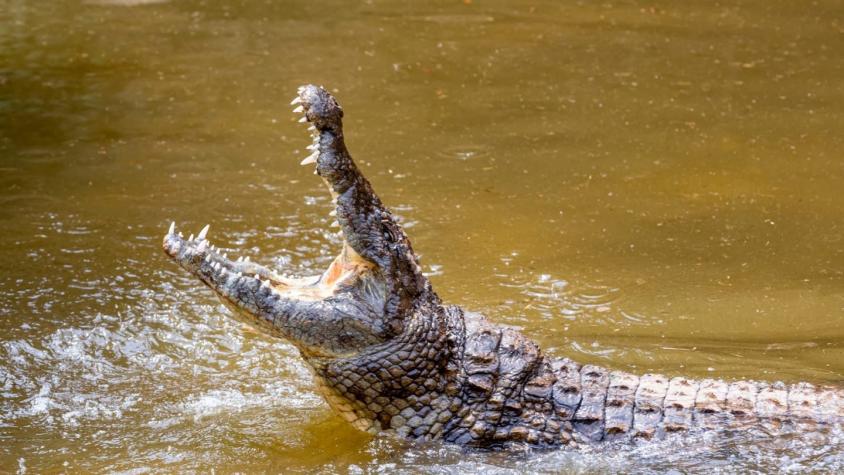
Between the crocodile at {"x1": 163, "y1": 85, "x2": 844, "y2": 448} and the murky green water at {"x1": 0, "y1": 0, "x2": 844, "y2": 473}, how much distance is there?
123 mm

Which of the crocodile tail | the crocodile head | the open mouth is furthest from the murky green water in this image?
the open mouth

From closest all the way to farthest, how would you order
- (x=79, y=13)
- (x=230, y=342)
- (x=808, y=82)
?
(x=230, y=342) < (x=808, y=82) < (x=79, y=13)

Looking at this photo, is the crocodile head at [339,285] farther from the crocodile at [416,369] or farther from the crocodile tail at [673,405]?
the crocodile tail at [673,405]

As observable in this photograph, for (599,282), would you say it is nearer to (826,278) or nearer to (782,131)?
(826,278)

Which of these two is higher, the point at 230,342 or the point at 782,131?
the point at 782,131

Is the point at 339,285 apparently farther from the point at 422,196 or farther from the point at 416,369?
the point at 422,196

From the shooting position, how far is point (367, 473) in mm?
4852

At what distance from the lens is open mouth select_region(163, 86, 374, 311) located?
4.64 metres

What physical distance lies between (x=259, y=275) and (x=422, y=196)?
3240mm

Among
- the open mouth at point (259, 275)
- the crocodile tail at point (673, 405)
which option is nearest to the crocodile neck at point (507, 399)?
the crocodile tail at point (673, 405)

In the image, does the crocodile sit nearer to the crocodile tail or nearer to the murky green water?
the crocodile tail

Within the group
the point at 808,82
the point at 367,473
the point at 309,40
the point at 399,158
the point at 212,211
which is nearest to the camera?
the point at 367,473

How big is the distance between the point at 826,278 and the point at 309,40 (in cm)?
645

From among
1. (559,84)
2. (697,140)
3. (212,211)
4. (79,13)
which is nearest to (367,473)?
(212,211)
